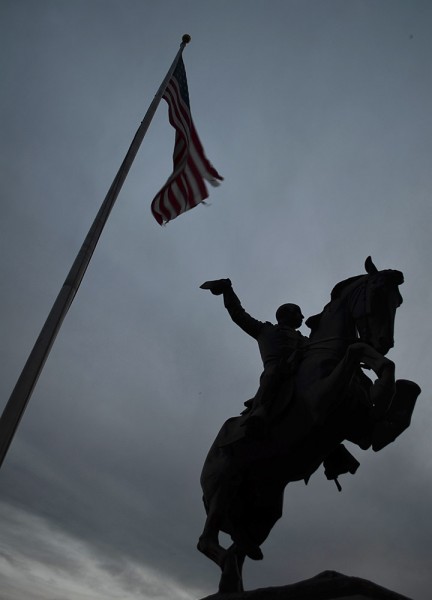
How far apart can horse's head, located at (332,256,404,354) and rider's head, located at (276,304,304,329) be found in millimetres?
1066

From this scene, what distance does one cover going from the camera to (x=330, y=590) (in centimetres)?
407

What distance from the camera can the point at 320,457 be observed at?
19.5 ft

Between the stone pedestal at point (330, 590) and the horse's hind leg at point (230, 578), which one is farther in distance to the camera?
the horse's hind leg at point (230, 578)

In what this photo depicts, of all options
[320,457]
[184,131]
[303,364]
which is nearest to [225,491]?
[320,457]

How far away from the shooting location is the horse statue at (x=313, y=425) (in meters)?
5.52

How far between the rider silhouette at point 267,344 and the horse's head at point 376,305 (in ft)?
3.30

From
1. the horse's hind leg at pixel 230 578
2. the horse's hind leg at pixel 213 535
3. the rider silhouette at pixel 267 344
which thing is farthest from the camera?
the rider silhouette at pixel 267 344

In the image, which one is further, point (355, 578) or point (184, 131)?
point (184, 131)

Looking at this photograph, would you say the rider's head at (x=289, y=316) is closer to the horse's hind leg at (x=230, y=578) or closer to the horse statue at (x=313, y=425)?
the horse statue at (x=313, y=425)

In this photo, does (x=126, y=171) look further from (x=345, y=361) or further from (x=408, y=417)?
(x=408, y=417)

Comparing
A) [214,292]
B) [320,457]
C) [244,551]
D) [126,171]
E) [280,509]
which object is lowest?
[244,551]

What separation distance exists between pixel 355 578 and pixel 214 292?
444cm

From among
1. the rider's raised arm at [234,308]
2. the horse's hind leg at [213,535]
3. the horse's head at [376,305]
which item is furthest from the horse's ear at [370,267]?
the horse's hind leg at [213,535]

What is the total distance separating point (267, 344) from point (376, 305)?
64.9 inches
